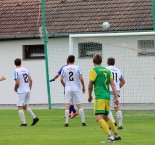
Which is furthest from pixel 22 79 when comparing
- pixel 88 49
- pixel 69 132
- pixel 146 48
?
pixel 88 49

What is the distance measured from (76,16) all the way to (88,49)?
526 centimetres

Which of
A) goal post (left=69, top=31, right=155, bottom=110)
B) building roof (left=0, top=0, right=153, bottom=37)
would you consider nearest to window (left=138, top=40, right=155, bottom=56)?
goal post (left=69, top=31, right=155, bottom=110)

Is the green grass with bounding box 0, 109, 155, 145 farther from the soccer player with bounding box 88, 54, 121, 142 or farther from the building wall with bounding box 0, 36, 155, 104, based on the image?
the building wall with bounding box 0, 36, 155, 104

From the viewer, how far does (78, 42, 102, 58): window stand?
27827mm

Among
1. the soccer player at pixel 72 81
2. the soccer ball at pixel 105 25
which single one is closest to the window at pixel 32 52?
the soccer ball at pixel 105 25

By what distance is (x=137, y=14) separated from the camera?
32.4 metres

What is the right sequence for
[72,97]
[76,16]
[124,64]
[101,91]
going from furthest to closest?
[76,16], [124,64], [72,97], [101,91]

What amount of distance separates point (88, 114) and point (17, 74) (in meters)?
5.71

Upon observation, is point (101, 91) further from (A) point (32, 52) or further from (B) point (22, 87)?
(A) point (32, 52)

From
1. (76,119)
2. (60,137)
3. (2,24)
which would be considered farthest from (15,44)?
(60,137)

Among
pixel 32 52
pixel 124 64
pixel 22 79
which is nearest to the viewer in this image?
pixel 22 79

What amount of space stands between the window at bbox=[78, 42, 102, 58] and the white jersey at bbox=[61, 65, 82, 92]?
17.4 ft

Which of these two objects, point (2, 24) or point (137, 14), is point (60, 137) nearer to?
point (137, 14)

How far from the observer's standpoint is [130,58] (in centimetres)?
2812
